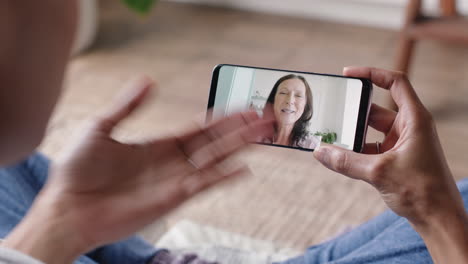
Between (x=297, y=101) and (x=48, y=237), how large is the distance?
414 mm

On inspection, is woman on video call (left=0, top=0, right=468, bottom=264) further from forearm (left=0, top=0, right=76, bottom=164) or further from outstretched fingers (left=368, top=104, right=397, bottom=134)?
forearm (left=0, top=0, right=76, bottom=164)

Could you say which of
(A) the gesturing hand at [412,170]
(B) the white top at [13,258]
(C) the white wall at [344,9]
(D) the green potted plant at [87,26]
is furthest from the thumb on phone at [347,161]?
(C) the white wall at [344,9]

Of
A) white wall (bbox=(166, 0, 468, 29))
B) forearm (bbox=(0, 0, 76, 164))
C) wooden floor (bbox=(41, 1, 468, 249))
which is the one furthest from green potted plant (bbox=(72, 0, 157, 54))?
forearm (bbox=(0, 0, 76, 164))

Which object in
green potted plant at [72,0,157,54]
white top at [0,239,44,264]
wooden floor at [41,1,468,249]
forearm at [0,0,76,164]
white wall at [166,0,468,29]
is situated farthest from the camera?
white wall at [166,0,468,29]

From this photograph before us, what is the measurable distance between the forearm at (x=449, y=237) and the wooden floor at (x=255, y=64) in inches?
25.6

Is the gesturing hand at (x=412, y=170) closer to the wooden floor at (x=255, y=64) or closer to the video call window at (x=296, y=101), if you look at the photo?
the video call window at (x=296, y=101)

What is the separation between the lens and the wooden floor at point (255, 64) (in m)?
1.42

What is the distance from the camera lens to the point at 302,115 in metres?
0.84

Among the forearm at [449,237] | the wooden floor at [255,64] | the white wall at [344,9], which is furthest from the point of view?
the white wall at [344,9]

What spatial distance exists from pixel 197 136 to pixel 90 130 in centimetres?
14

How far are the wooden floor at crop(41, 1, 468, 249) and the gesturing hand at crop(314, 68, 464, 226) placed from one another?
25.1 inches

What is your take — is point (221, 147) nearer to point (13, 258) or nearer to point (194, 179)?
point (194, 179)

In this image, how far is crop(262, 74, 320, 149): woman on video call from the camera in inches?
32.7

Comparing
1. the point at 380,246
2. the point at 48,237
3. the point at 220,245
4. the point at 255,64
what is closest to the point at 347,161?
the point at 380,246
